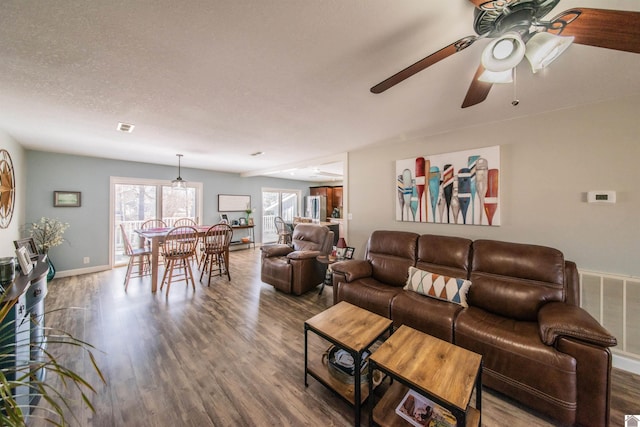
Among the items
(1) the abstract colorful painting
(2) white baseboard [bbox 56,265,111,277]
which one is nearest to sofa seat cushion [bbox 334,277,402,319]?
(1) the abstract colorful painting

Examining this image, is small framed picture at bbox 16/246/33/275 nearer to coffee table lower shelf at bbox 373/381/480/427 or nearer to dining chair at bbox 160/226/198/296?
dining chair at bbox 160/226/198/296

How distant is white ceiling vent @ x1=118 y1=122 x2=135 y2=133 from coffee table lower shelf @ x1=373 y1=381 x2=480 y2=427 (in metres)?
3.74

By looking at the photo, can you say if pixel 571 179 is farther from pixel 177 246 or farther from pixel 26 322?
pixel 177 246

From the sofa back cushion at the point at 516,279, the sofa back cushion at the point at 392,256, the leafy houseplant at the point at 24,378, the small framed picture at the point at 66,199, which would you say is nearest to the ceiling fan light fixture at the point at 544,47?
the sofa back cushion at the point at 516,279

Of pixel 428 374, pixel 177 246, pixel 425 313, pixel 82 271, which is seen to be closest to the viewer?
pixel 428 374

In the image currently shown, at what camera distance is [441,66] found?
1.60 m

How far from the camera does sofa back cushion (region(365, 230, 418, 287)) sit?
9.01 ft

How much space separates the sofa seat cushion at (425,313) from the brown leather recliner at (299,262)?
4.94 feet

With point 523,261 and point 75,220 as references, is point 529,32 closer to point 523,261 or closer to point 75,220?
point 523,261

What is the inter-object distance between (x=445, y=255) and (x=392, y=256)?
23.8 inches

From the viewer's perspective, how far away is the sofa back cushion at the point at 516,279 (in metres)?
1.95

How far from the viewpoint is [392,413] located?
4.71 feet

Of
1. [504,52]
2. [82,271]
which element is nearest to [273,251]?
[504,52]

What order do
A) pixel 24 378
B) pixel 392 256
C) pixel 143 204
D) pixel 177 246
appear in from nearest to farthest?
1. pixel 24 378
2. pixel 392 256
3. pixel 177 246
4. pixel 143 204
